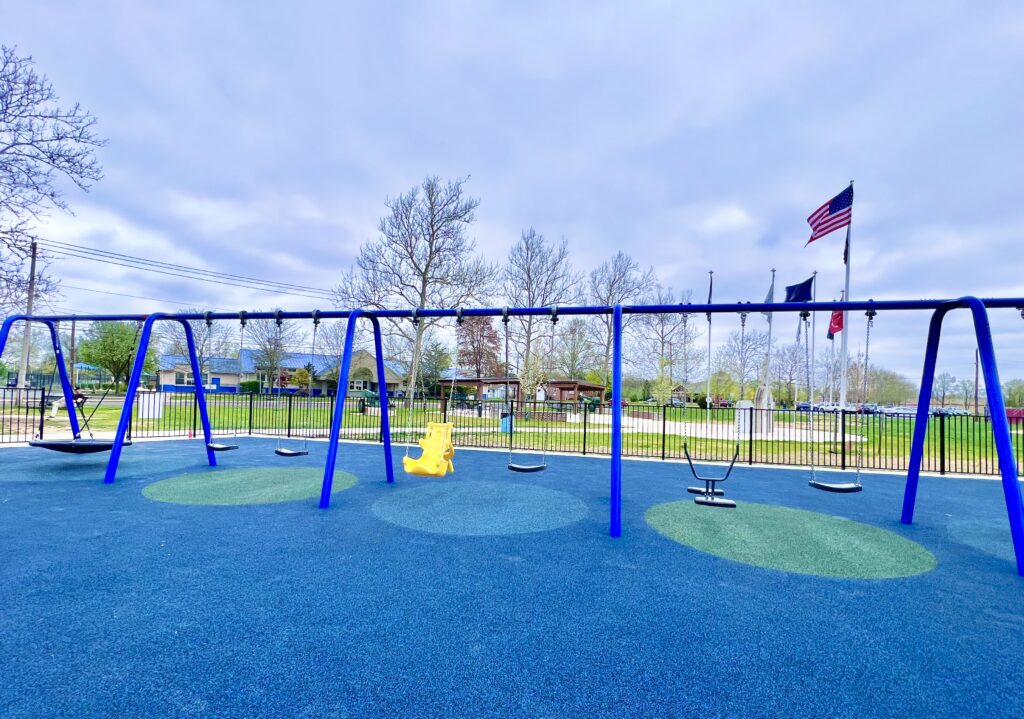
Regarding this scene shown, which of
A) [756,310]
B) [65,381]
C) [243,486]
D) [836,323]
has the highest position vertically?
[836,323]

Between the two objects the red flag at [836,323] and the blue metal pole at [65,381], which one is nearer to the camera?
the blue metal pole at [65,381]

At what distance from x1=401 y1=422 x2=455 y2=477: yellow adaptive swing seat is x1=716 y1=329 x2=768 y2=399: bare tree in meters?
41.2

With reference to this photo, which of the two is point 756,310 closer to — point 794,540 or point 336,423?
point 794,540

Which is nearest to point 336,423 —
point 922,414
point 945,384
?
point 922,414

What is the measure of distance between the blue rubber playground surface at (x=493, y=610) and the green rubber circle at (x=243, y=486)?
13 centimetres

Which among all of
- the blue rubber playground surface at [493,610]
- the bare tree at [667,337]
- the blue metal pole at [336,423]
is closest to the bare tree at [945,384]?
the bare tree at [667,337]

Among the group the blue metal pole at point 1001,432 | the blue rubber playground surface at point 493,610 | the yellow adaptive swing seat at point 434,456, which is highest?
the blue metal pole at point 1001,432

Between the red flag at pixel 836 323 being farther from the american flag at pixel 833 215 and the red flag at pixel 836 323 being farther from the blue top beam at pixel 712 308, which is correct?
the blue top beam at pixel 712 308

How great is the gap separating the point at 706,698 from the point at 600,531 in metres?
2.84

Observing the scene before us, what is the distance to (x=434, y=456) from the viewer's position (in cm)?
777

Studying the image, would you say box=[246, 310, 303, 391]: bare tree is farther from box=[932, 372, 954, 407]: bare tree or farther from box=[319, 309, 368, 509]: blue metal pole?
box=[932, 372, 954, 407]: bare tree

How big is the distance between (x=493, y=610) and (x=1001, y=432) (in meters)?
5.05

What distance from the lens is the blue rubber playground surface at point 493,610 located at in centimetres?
222

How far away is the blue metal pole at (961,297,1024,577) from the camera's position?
13.4 ft
